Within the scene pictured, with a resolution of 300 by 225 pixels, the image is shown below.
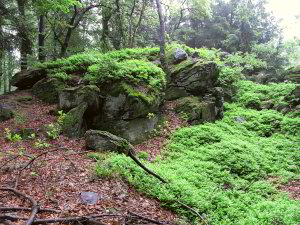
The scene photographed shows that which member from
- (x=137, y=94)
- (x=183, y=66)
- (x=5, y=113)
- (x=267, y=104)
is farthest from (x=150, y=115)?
(x=267, y=104)

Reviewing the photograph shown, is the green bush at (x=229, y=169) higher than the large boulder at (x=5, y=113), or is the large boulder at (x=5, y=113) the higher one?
the large boulder at (x=5, y=113)

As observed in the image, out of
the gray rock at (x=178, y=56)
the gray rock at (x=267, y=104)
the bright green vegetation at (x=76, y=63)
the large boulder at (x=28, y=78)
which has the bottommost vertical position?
the gray rock at (x=267, y=104)

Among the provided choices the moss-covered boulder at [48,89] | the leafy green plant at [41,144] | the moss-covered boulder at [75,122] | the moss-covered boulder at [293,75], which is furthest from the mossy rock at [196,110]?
the moss-covered boulder at [293,75]

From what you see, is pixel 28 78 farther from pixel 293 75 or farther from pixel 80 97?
pixel 293 75

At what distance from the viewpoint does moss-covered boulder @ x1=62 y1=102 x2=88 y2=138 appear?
9.66 meters

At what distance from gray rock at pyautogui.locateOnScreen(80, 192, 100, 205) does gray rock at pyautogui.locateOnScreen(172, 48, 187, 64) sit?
11.2 meters

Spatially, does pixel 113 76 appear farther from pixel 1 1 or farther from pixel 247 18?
pixel 247 18

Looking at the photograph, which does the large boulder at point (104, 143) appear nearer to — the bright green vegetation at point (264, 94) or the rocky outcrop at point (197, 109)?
the rocky outcrop at point (197, 109)

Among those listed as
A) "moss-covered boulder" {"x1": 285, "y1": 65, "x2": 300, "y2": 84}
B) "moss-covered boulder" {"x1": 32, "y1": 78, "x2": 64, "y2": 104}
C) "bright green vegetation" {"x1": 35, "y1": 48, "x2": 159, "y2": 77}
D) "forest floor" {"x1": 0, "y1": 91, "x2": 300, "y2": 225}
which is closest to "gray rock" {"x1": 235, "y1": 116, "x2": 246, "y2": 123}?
"forest floor" {"x1": 0, "y1": 91, "x2": 300, "y2": 225}

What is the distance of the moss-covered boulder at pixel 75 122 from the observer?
9.66 m

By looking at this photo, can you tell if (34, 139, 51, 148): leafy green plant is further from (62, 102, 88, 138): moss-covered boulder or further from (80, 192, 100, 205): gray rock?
(80, 192, 100, 205): gray rock

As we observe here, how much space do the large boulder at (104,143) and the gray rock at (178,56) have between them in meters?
8.43

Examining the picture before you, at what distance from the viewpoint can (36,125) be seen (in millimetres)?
10250

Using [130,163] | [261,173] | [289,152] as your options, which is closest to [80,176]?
[130,163]
